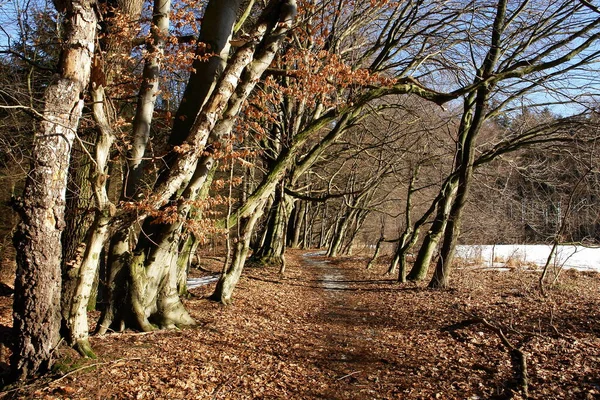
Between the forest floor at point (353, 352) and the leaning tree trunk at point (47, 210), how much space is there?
345mm

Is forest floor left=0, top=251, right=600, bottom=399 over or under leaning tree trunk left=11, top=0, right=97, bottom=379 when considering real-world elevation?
under

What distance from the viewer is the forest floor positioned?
167 inches

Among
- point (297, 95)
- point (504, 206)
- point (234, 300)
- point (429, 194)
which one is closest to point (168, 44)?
point (297, 95)

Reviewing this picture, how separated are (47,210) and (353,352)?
427 centimetres

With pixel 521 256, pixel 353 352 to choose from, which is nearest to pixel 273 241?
pixel 521 256

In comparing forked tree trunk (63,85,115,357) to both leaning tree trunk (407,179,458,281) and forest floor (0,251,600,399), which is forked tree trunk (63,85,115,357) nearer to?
forest floor (0,251,600,399)

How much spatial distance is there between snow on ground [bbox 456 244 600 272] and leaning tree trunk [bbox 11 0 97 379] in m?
13.4

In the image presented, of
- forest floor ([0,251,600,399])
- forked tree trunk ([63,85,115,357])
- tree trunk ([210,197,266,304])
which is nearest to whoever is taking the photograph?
forest floor ([0,251,600,399])

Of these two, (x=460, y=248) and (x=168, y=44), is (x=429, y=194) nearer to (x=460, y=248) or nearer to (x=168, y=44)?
(x=460, y=248)

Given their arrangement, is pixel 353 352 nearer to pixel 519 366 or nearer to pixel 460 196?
pixel 519 366

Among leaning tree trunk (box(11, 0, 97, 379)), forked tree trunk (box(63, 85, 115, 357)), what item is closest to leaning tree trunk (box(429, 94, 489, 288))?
forked tree trunk (box(63, 85, 115, 357))

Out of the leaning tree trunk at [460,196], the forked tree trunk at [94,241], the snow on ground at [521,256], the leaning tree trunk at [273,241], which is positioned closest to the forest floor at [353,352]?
the forked tree trunk at [94,241]

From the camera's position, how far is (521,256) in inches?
597

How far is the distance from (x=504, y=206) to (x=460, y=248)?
8.18 feet
